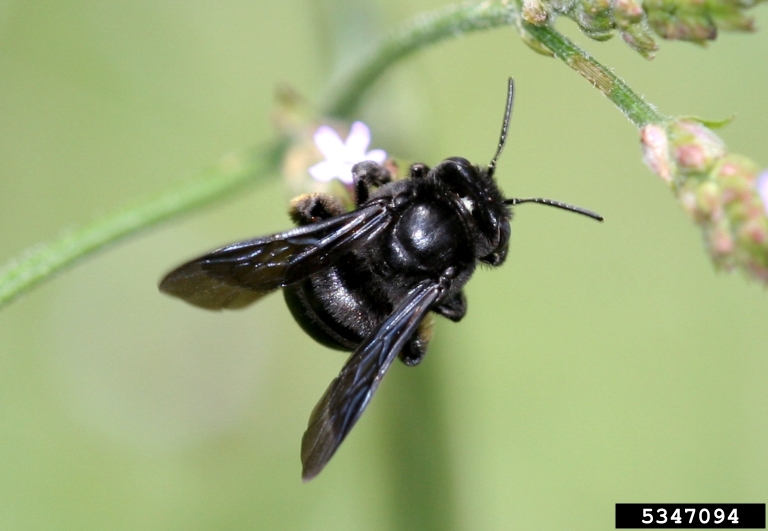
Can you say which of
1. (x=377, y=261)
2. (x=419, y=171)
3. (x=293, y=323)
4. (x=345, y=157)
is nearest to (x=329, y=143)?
(x=345, y=157)

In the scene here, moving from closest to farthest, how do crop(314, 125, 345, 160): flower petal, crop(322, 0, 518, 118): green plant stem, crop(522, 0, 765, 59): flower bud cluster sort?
crop(522, 0, 765, 59): flower bud cluster
crop(322, 0, 518, 118): green plant stem
crop(314, 125, 345, 160): flower petal

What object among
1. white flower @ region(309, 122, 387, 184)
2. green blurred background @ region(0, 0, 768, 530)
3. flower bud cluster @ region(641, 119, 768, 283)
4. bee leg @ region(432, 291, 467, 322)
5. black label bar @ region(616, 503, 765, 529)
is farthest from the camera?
green blurred background @ region(0, 0, 768, 530)

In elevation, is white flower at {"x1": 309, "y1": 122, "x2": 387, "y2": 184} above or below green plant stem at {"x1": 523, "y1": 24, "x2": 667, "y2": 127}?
above

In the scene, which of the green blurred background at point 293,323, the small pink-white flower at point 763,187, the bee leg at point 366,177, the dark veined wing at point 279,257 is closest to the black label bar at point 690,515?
the green blurred background at point 293,323

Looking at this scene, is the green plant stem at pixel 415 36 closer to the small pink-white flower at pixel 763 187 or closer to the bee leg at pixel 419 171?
the bee leg at pixel 419 171

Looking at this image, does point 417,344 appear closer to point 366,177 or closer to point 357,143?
point 366,177

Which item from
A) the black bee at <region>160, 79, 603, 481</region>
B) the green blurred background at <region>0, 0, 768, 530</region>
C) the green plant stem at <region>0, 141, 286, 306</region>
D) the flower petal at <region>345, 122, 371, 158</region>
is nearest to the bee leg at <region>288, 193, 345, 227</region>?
the black bee at <region>160, 79, 603, 481</region>

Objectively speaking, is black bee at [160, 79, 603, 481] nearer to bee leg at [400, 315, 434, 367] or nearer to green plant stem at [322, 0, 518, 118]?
bee leg at [400, 315, 434, 367]
